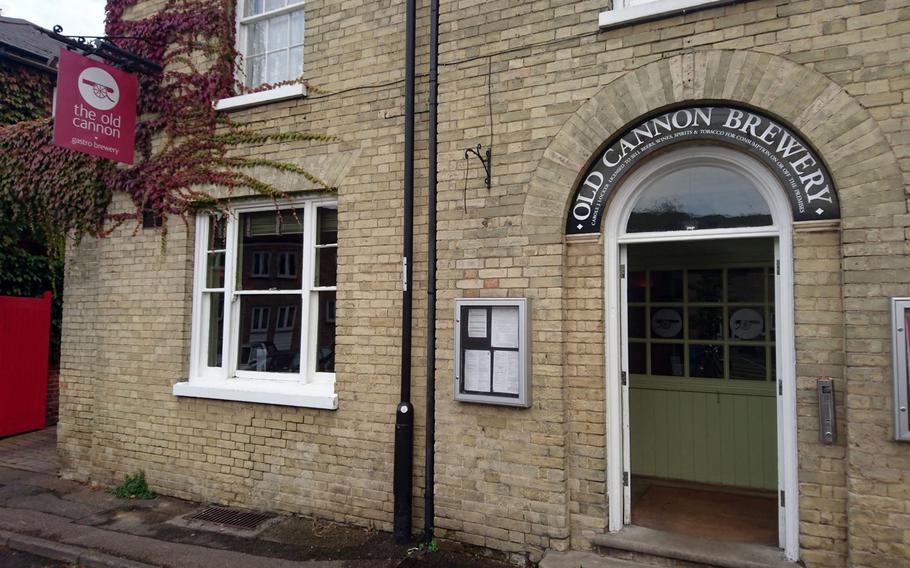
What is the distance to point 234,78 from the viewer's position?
6.84m

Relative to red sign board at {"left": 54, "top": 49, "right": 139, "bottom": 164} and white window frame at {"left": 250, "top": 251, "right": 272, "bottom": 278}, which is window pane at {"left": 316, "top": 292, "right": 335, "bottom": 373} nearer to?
white window frame at {"left": 250, "top": 251, "right": 272, "bottom": 278}

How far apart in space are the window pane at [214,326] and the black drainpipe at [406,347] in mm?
2501

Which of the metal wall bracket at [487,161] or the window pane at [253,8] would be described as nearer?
the metal wall bracket at [487,161]

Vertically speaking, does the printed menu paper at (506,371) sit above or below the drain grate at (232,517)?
above

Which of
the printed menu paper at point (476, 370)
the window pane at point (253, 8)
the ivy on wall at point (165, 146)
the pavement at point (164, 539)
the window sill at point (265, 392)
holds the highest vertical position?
the window pane at point (253, 8)

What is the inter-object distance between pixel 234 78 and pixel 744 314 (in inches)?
237

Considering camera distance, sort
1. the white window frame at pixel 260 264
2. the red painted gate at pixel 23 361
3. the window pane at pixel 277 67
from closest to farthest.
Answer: the white window frame at pixel 260 264, the window pane at pixel 277 67, the red painted gate at pixel 23 361

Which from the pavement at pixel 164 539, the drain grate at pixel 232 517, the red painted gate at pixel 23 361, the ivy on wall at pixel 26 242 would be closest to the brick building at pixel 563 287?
the drain grate at pixel 232 517

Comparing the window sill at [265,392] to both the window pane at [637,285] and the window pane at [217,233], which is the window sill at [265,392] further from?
the window pane at [637,285]

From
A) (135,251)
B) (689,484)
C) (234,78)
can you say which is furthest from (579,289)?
(135,251)

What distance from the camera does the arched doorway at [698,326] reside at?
457 cm

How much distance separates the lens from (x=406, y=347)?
17.6 ft

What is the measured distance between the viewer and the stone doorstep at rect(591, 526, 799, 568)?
427 centimetres

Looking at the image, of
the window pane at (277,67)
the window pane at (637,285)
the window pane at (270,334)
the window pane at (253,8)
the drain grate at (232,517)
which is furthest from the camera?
the window pane at (253,8)
